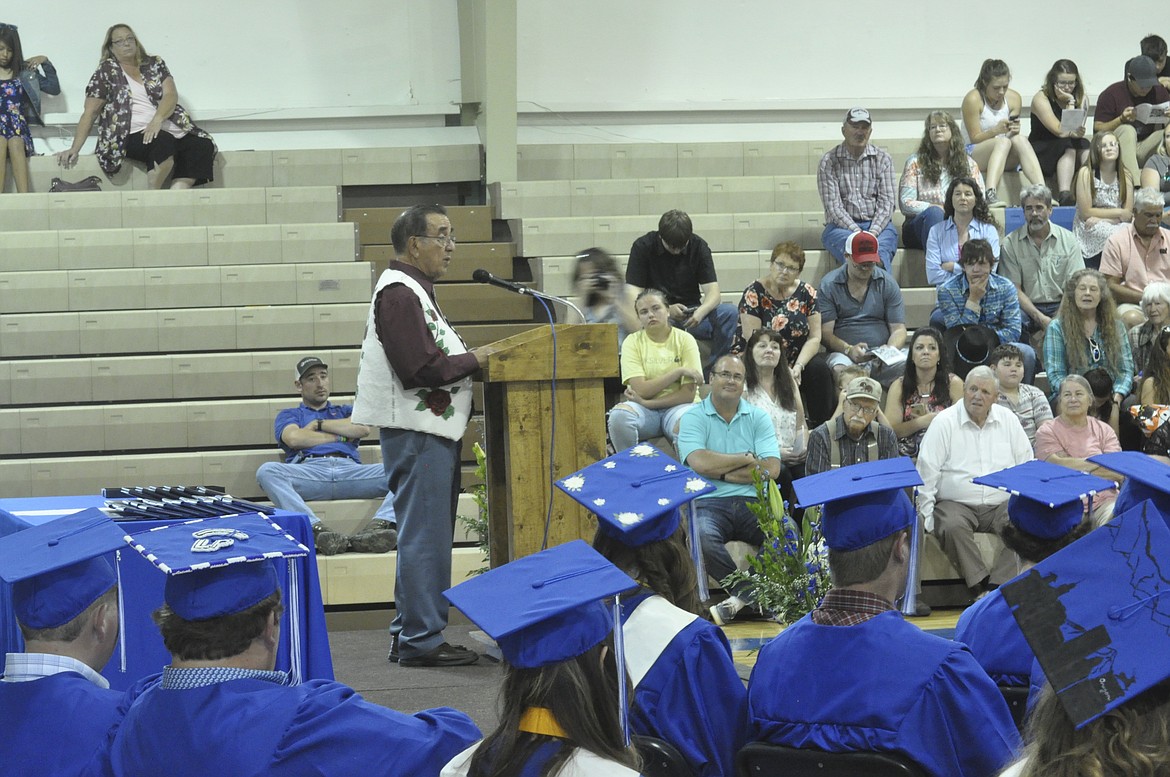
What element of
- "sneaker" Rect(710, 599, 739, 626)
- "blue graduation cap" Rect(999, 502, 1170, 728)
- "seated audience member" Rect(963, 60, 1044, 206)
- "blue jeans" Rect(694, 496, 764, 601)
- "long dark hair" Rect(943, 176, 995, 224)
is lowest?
"sneaker" Rect(710, 599, 739, 626)

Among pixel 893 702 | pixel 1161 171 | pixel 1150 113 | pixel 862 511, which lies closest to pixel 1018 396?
pixel 1161 171

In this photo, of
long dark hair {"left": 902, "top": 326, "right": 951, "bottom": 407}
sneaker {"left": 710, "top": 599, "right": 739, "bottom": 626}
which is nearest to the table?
sneaker {"left": 710, "top": 599, "right": 739, "bottom": 626}

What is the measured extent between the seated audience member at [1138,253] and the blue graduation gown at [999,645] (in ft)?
20.5

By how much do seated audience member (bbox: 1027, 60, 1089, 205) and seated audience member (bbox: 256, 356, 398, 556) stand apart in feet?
19.6

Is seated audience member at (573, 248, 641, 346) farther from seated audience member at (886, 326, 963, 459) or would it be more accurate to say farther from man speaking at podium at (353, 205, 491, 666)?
man speaking at podium at (353, 205, 491, 666)

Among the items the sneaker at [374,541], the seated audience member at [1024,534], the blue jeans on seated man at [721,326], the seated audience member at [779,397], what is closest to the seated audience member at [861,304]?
the blue jeans on seated man at [721,326]

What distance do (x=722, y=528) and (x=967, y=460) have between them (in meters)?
1.27

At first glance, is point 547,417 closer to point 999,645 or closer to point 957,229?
point 999,645

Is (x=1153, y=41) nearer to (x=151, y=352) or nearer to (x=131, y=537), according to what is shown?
(x=151, y=352)

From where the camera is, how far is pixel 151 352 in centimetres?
875

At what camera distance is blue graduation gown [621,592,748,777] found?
270 centimetres

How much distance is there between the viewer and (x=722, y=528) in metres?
6.36

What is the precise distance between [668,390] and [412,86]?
18.3 feet

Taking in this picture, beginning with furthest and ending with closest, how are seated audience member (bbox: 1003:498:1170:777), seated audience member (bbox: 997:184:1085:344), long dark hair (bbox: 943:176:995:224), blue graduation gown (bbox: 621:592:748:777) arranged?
long dark hair (bbox: 943:176:995:224)
seated audience member (bbox: 997:184:1085:344)
blue graduation gown (bbox: 621:592:748:777)
seated audience member (bbox: 1003:498:1170:777)
